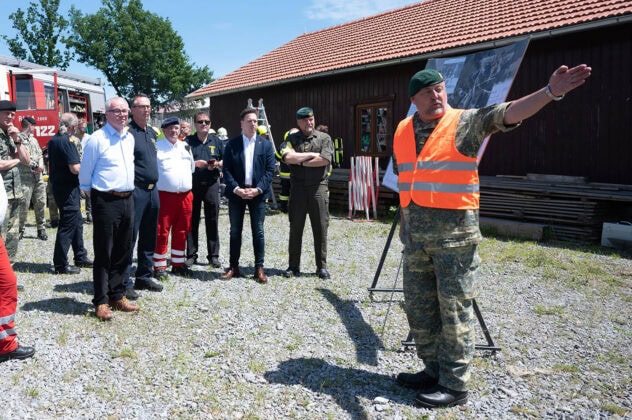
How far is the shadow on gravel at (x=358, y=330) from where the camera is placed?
12.5 ft

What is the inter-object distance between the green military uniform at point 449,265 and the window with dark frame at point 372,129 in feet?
31.6

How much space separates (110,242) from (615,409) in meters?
4.00

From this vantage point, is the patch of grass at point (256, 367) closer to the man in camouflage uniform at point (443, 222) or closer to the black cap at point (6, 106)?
the man in camouflage uniform at point (443, 222)

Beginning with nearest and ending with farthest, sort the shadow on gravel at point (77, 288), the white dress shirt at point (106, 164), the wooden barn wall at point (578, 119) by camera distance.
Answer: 1. the white dress shirt at point (106, 164)
2. the shadow on gravel at point (77, 288)
3. the wooden barn wall at point (578, 119)

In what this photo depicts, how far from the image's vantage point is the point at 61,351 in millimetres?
3793

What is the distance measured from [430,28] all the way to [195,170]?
8.81 metres

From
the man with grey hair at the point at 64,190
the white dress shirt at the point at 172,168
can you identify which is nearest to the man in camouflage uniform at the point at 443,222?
the white dress shirt at the point at 172,168

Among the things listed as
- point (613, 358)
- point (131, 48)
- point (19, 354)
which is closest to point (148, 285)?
point (19, 354)

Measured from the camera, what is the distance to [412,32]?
1312cm

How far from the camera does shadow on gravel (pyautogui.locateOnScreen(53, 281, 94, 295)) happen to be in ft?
17.6

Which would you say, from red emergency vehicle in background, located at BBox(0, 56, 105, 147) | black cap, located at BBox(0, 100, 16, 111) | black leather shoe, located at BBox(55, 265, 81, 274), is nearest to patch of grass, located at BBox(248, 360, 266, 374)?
black leather shoe, located at BBox(55, 265, 81, 274)

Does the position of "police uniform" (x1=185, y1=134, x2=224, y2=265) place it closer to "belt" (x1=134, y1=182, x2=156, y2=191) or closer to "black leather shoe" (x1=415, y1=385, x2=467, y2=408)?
"belt" (x1=134, y1=182, x2=156, y2=191)

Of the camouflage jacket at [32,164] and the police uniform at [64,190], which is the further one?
the camouflage jacket at [32,164]

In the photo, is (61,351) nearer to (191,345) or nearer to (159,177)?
(191,345)
